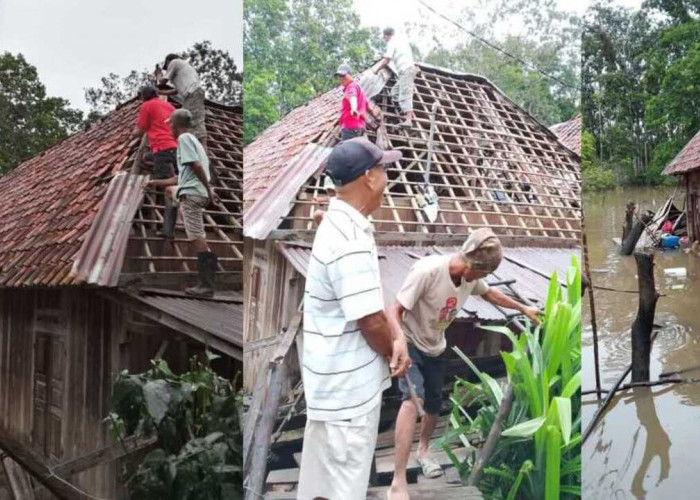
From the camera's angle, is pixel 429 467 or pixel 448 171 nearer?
pixel 429 467

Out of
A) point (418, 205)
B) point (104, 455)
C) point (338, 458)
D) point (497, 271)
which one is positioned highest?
point (418, 205)

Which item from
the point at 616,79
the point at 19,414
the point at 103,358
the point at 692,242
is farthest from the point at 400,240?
the point at 692,242

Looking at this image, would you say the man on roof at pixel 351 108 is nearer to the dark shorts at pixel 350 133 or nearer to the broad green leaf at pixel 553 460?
the dark shorts at pixel 350 133

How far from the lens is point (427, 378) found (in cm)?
259

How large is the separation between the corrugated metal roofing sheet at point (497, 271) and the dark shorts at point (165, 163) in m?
0.62

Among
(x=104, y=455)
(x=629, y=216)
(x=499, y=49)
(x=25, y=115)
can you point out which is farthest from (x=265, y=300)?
(x=629, y=216)

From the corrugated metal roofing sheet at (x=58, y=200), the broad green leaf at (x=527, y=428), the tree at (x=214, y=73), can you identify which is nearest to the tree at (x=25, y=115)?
the corrugated metal roofing sheet at (x=58, y=200)

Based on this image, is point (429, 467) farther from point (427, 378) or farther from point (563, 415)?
point (563, 415)

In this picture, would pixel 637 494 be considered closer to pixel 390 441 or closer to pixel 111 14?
pixel 390 441

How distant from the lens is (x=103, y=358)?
295 cm

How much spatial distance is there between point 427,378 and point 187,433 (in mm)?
1036

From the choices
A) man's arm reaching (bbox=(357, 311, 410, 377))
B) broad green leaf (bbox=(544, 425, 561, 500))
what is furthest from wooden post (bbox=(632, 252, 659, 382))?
man's arm reaching (bbox=(357, 311, 410, 377))

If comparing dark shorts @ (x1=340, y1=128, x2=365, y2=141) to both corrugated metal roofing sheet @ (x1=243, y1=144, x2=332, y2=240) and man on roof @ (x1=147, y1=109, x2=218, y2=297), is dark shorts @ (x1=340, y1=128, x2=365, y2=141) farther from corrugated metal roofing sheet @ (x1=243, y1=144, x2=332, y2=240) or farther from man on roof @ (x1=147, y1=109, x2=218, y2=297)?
man on roof @ (x1=147, y1=109, x2=218, y2=297)

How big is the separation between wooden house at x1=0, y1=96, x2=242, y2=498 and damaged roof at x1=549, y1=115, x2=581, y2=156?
1.39 meters
